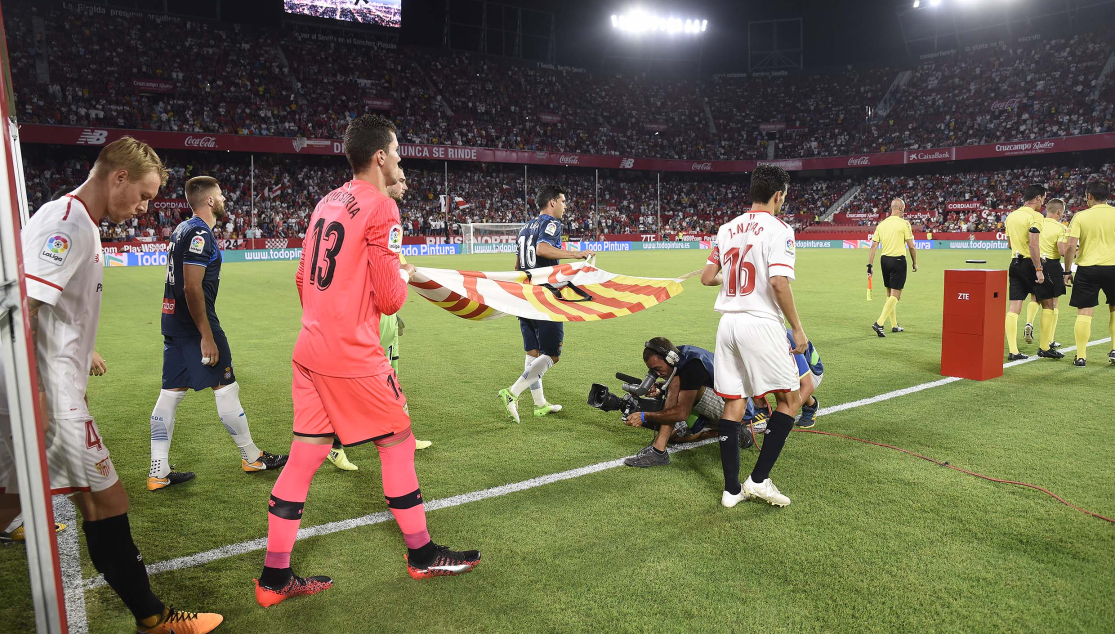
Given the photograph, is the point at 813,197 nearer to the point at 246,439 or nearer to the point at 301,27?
the point at 301,27

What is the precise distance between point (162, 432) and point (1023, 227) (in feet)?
34.5

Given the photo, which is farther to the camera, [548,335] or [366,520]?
[548,335]

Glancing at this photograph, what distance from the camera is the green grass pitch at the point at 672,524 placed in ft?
10.6

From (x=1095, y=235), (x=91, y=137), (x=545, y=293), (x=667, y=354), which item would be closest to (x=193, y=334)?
(x=545, y=293)

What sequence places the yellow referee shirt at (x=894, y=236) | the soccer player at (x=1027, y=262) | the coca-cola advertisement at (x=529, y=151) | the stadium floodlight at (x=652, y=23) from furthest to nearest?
the stadium floodlight at (x=652, y=23), the coca-cola advertisement at (x=529, y=151), the yellow referee shirt at (x=894, y=236), the soccer player at (x=1027, y=262)

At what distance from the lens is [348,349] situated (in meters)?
3.11

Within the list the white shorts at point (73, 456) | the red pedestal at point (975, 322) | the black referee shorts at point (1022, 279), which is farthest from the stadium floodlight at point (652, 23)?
the white shorts at point (73, 456)

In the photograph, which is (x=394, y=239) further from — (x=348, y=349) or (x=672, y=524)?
(x=672, y=524)

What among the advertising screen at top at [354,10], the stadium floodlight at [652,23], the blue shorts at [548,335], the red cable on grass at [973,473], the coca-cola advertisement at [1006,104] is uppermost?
the stadium floodlight at [652,23]

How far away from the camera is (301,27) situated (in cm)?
4912

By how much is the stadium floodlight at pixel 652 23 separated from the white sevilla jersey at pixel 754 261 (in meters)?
57.8

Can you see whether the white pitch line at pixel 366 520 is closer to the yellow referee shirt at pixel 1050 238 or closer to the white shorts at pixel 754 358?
the white shorts at pixel 754 358

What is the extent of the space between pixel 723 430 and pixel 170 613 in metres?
3.27

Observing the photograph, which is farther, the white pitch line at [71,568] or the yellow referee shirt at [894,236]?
the yellow referee shirt at [894,236]
